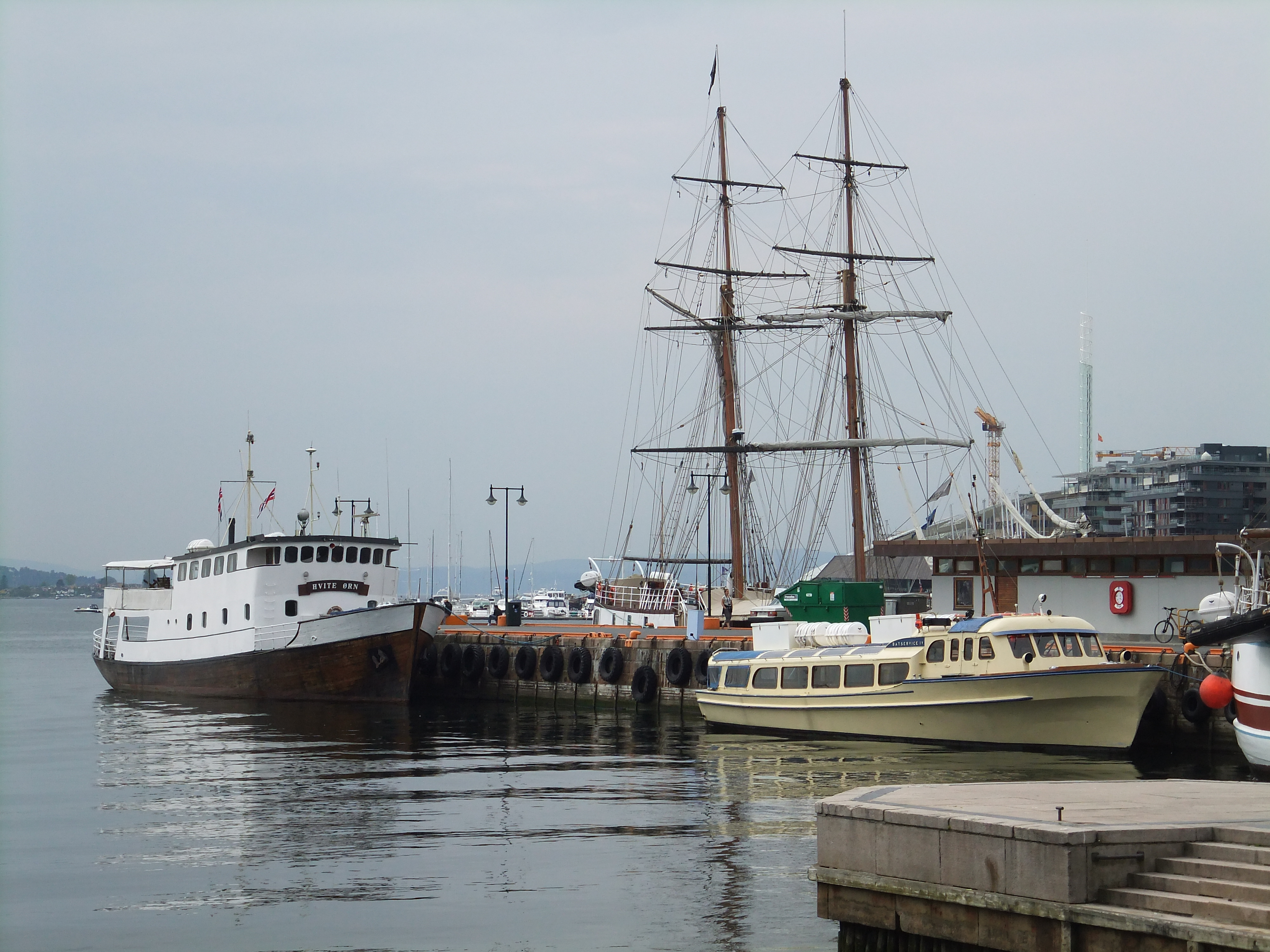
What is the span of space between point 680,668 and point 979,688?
1568cm

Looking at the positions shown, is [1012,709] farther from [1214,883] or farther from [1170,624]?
[1214,883]

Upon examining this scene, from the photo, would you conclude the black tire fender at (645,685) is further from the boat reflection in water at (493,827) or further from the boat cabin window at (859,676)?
the boat cabin window at (859,676)

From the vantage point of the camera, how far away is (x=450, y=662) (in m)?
58.4

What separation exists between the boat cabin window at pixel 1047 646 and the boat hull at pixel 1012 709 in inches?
19.9

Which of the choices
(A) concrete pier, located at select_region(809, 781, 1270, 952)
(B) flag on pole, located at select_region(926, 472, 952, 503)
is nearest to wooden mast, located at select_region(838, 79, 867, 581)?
(B) flag on pole, located at select_region(926, 472, 952, 503)

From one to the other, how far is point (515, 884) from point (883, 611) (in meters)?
32.4

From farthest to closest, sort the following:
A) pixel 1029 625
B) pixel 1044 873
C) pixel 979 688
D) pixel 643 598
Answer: pixel 643 598, pixel 979 688, pixel 1029 625, pixel 1044 873

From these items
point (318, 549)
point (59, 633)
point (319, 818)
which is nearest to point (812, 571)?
point (318, 549)

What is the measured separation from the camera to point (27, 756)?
40.3 m

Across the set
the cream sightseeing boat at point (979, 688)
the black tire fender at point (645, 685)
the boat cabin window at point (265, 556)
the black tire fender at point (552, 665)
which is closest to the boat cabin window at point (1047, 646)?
the cream sightseeing boat at point (979, 688)

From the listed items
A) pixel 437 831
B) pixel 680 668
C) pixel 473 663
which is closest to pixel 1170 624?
pixel 680 668

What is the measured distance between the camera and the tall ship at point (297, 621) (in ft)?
174

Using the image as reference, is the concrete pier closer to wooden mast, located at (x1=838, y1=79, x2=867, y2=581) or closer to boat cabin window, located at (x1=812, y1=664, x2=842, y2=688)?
boat cabin window, located at (x1=812, y1=664, x2=842, y2=688)

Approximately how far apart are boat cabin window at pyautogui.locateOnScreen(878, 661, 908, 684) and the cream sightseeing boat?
33mm
